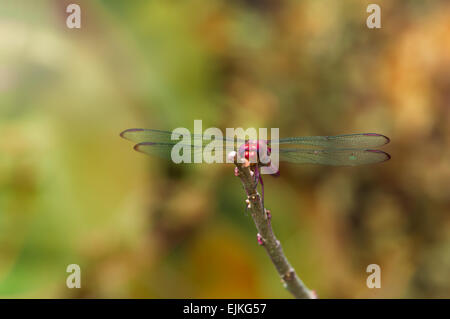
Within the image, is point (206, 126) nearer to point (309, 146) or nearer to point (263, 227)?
point (309, 146)

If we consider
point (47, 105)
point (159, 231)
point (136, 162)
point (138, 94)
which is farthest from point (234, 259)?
point (47, 105)

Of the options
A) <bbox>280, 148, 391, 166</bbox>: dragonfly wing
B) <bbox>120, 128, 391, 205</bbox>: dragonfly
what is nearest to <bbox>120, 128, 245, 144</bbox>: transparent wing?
<bbox>120, 128, 391, 205</bbox>: dragonfly

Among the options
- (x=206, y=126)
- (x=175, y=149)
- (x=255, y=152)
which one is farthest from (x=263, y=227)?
(x=206, y=126)

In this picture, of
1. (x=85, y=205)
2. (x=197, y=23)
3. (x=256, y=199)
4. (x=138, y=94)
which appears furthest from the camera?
(x=197, y=23)

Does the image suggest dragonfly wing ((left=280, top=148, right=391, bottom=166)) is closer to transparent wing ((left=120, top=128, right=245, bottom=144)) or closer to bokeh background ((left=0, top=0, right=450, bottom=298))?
transparent wing ((left=120, top=128, right=245, bottom=144))

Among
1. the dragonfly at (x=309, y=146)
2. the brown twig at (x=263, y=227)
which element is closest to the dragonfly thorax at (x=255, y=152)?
the brown twig at (x=263, y=227)

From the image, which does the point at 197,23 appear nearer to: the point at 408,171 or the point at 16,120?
the point at 16,120

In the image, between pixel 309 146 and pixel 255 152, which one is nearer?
pixel 255 152
